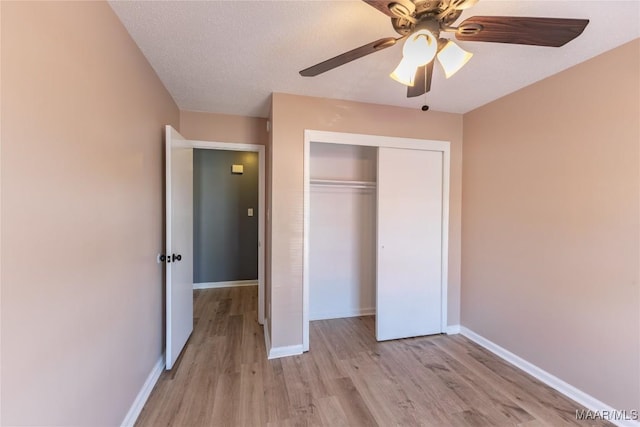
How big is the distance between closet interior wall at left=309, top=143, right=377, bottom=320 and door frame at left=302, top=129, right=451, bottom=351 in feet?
1.61

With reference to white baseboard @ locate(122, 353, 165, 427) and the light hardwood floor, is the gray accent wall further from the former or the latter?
white baseboard @ locate(122, 353, 165, 427)

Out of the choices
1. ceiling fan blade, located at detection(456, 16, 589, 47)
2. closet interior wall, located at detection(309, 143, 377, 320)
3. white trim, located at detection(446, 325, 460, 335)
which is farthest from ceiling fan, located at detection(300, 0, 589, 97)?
white trim, located at detection(446, 325, 460, 335)

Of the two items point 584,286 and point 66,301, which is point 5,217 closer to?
point 66,301

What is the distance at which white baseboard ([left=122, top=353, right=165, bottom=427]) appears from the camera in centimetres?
160

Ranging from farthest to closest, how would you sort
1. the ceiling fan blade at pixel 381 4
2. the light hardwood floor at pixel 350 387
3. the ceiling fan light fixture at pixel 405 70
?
the light hardwood floor at pixel 350 387 < the ceiling fan light fixture at pixel 405 70 < the ceiling fan blade at pixel 381 4

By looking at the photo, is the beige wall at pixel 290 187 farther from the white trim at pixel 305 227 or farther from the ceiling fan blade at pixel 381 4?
the ceiling fan blade at pixel 381 4

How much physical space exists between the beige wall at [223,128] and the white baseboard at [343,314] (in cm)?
209

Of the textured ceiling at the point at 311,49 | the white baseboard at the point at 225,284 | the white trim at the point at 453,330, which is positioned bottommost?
the white trim at the point at 453,330

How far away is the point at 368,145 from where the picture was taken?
2600 millimetres

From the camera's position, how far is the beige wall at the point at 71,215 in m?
0.83

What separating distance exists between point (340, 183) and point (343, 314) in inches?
62.5

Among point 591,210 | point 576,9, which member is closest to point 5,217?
point 576,9

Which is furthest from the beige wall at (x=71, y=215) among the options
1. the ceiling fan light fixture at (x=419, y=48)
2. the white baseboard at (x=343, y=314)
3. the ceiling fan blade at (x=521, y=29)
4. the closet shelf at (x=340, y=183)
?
the white baseboard at (x=343, y=314)

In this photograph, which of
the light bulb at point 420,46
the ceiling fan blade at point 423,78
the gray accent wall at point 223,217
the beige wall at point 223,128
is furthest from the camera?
the gray accent wall at point 223,217
